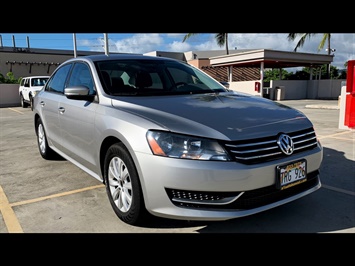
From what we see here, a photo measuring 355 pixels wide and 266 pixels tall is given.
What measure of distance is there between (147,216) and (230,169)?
892 millimetres

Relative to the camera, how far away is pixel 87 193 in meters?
3.75

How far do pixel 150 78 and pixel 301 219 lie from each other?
2.26 metres

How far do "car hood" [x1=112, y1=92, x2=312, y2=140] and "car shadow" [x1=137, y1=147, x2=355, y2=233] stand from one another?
0.89 meters

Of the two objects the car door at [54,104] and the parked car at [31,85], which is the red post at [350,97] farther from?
the parked car at [31,85]

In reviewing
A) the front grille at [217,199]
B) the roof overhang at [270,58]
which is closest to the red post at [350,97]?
the front grille at [217,199]

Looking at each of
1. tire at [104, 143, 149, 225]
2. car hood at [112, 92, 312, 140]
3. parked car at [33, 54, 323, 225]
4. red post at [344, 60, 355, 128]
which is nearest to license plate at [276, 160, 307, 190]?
parked car at [33, 54, 323, 225]

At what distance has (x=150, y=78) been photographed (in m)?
3.75

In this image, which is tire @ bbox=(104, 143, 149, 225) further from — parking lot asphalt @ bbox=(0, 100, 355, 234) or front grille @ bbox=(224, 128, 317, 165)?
front grille @ bbox=(224, 128, 317, 165)

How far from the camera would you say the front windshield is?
3484 mm

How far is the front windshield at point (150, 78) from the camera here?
3484 mm

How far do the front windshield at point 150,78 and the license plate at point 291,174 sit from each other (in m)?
1.50
